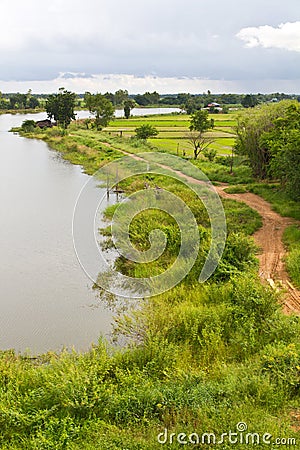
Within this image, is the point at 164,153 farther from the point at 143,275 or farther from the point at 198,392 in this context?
the point at 198,392

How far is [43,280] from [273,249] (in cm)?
458

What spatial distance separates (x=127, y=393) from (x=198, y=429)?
84 cm

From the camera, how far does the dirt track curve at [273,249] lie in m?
7.01

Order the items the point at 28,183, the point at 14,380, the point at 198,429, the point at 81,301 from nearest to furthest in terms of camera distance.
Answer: the point at 198,429, the point at 14,380, the point at 81,301, the point at 28,183

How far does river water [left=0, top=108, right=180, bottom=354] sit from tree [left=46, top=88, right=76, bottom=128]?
21.7 meters

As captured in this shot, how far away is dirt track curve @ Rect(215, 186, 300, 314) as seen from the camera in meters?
7.01

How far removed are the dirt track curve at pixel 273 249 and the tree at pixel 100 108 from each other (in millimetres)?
23200

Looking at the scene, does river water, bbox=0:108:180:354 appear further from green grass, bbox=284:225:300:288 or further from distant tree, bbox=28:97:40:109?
distant tree, bbox=28:97:40:109

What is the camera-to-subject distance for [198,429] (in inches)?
158

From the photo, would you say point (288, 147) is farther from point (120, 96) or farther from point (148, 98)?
point (148, 98)

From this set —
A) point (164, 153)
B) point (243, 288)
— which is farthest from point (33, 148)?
point (243, 288)

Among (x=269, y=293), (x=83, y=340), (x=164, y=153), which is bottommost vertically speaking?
(x=83, y=340)

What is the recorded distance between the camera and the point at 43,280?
8.57 metres

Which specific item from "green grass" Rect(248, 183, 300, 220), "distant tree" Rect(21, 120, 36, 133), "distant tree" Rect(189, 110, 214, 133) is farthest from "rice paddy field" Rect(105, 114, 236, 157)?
"green grass" Rect(248, 183, 300, 220)
